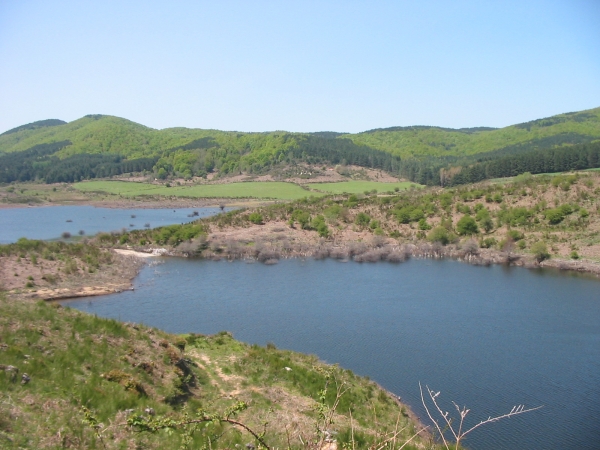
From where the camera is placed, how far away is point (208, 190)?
11481 centimetres

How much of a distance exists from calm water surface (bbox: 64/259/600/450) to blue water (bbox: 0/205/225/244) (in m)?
26.7

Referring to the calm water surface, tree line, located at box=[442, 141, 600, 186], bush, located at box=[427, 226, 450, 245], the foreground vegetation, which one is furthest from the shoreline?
tree line, located at box=[442, 141, 600, 186]

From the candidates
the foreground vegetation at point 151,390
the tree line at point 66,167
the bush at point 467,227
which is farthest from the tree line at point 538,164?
the tree line at point 66,167

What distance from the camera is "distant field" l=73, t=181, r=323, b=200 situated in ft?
340

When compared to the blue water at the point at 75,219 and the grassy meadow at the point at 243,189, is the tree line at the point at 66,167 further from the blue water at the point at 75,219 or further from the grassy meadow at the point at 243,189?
A: the blue water at the point at 75,219

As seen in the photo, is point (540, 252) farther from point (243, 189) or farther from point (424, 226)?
point (243, 189)

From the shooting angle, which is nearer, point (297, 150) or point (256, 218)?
point (256, 218)

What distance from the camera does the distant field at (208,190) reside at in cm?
10371

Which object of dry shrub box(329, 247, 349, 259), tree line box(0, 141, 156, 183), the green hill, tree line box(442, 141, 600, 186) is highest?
the green hill

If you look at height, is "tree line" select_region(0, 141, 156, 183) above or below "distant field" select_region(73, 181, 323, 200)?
above

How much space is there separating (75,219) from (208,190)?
3824 centimetres

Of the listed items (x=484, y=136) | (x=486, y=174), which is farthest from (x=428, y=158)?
(x=486, y=174)

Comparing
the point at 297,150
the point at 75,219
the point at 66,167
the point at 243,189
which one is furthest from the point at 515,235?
the point at 66,167

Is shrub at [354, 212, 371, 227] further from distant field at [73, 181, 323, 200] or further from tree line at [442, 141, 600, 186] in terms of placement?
distant field at [73, 181, 323, 200]
